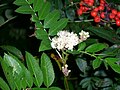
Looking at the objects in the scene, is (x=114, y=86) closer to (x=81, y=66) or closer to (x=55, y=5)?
(x=81, y=66)

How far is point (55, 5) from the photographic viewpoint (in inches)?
62.6

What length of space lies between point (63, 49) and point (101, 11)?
15.9 inches

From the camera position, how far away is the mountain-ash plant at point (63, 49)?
1.05 meters

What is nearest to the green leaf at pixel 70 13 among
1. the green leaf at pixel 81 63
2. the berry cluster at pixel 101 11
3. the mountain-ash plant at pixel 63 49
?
the mountain-ash plant at pixel 63 49

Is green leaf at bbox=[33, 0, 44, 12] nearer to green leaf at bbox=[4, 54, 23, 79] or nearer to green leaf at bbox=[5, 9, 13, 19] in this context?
green leaf at bbox=[4, 54, 23, 79]

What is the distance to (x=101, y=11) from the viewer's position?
1466 millimetres

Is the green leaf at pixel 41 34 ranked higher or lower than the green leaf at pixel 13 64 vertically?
higher

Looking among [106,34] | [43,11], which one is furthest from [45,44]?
[106,34]

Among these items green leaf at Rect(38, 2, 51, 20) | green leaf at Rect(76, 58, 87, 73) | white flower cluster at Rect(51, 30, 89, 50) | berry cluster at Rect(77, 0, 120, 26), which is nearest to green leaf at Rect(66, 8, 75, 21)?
berry cluster at Rect(77, 0, 120, 26)

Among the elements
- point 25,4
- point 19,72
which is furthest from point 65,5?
point 19,72

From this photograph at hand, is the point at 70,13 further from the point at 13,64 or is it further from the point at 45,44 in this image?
the point at 13,64

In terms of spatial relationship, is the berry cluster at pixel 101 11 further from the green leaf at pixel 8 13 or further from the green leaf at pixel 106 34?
the green leaf at pixel 8 13

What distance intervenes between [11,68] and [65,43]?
24cm

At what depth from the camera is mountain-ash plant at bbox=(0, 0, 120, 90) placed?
105 cm
